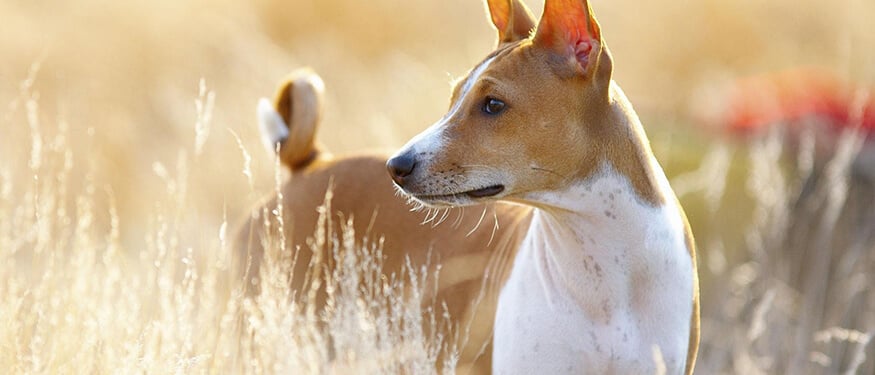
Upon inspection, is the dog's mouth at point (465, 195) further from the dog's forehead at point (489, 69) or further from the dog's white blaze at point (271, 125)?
the dog's white blaze at point (271, 125)

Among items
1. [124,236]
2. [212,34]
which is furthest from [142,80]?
[124,236]

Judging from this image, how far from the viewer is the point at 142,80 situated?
365 inches

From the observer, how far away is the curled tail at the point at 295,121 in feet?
16.0

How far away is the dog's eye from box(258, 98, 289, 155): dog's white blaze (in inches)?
63.8

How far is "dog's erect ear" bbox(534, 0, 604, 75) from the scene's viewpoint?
11.1 ft

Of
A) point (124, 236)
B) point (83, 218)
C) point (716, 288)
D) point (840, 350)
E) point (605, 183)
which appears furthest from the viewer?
point (124, 236)

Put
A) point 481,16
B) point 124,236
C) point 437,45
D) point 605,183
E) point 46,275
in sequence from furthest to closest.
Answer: point 481,16, point 437,45, point 124,236, point 46,275, point 605,183

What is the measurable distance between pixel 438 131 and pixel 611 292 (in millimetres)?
675

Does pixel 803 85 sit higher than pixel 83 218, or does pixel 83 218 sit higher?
pixel 83 218

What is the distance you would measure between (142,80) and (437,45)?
2.31m

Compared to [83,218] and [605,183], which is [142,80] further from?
[605,183]

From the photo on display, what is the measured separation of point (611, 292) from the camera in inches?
139

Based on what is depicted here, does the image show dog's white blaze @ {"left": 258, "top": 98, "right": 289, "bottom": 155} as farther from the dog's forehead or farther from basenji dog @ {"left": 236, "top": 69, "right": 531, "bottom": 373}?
the dog's forehead

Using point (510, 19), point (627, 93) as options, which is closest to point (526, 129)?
point (510, 19)
